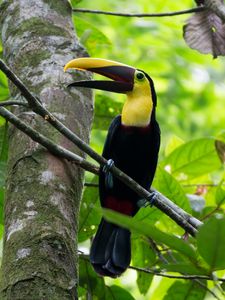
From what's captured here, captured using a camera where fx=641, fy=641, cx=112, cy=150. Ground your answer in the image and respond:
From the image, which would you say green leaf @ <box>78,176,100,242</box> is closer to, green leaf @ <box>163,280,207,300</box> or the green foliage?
the green foliage

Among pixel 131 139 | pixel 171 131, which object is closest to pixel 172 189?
pixel 131 139

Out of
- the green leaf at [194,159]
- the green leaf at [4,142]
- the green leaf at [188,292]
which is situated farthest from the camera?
the green leaf at [194,159]

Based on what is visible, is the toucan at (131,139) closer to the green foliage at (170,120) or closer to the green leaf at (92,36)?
the green foliage at (170,120)

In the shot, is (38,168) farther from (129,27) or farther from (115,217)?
(129,27)

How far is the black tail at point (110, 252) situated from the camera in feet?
9.62

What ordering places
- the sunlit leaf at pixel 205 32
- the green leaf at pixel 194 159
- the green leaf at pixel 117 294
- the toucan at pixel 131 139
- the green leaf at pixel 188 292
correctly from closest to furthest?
the green leaf at pixel 117 294, the green leaf at pixel 188 292, the sunlit leaf at pixel 205 32, the toucan at pixel 131 139, the green leaf at pixel 194 159

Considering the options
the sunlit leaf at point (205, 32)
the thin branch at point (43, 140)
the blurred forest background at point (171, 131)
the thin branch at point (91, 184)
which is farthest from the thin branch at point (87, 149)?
the sunlit leaf at point (205, 32)

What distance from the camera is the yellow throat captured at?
11.9ft

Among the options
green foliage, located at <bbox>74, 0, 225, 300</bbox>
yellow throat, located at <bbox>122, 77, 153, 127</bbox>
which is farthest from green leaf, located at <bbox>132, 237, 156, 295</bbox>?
yellow throat, located at <bbox>122, 77, 153, 127</bbox>

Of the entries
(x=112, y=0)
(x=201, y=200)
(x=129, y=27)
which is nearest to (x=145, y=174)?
(x=201, y=200)

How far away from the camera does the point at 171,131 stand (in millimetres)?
7215

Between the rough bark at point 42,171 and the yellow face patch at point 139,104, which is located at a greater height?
the rough bark at point 42,171

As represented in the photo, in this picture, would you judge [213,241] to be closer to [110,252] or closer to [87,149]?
[87,149]

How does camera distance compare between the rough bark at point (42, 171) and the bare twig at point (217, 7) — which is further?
the bare twig at point (217, 7)
